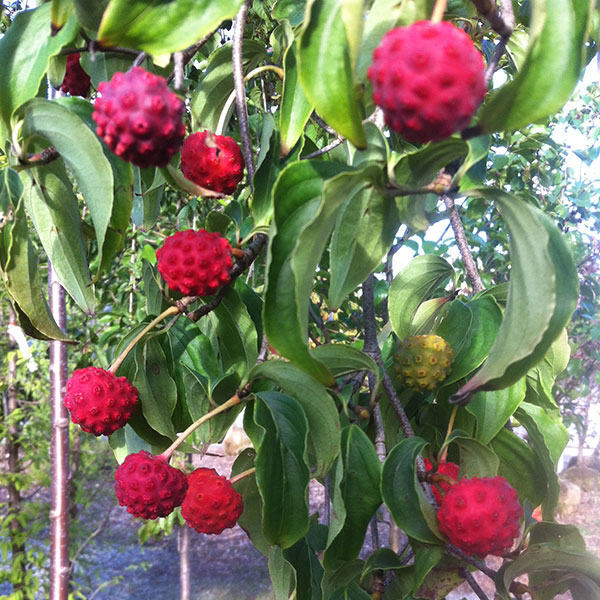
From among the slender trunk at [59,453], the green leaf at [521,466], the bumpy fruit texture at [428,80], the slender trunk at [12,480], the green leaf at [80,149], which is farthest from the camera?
the slender trunk at [12,480]

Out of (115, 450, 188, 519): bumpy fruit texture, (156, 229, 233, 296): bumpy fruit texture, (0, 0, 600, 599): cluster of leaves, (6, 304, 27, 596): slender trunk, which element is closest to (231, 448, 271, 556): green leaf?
(0, 0, 600, 599): cluster of leaves

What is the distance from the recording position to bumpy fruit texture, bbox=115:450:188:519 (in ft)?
1.87

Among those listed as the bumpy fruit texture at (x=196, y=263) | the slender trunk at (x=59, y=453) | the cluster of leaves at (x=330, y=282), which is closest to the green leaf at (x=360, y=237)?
the cluster of leaves at (x=330, y=282)

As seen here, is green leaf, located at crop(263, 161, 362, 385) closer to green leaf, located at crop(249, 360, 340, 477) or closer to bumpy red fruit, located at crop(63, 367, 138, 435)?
green leaf, located at crop(249, 360, 340, 477)

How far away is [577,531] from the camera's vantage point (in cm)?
59

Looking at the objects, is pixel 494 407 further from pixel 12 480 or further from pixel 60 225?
pixel 12 480

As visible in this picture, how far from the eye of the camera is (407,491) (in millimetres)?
525

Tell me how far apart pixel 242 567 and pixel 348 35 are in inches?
173

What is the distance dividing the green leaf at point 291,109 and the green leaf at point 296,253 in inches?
→ 5.8

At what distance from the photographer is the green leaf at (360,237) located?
1.53ft

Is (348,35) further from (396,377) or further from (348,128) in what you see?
(396,377)

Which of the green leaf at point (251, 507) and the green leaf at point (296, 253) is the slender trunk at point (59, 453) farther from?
the green leaf at point (296, 253)

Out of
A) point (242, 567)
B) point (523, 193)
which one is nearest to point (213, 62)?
point (523, 193)

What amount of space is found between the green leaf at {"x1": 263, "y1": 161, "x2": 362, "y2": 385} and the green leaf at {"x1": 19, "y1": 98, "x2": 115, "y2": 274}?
0.13m
